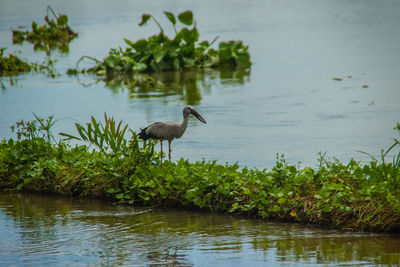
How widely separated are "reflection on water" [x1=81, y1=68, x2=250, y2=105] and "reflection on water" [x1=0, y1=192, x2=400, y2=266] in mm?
6455

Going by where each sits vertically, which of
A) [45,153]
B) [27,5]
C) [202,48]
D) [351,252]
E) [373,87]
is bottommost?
[351,252]

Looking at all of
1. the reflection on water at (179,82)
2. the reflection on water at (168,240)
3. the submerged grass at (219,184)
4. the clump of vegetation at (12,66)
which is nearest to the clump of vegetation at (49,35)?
the clump of vegetation at (12,66)

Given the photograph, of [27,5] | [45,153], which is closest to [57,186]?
[45,153]

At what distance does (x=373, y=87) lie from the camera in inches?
535

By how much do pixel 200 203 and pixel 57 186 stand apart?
2.09 meters

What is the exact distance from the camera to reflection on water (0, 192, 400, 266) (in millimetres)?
5344

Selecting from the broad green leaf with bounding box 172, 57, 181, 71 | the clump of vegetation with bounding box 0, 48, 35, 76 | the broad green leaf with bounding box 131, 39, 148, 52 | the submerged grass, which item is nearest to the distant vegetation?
the clump of vegetation with bounding box 0, 48, 35, 76

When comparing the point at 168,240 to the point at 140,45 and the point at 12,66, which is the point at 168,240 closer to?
the point at 140,45

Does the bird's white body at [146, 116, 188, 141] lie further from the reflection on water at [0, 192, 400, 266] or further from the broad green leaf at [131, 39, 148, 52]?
the broad green leaf at [131, 39, 148, 52]

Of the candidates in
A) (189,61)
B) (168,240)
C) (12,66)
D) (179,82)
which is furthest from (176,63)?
(168,240)

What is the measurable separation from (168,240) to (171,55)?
1188 cm

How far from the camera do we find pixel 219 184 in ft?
21.7

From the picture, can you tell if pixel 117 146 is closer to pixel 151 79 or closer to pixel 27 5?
pixel 151 79

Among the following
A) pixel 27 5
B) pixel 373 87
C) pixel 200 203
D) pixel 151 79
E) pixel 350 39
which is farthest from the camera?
pixel 27 5
